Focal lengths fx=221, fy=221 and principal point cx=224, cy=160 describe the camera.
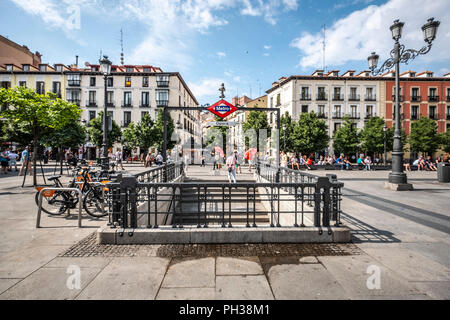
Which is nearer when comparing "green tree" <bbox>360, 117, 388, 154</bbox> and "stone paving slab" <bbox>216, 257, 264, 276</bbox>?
"stone paving slab" <bbox>216, 257, 264, 276</bbox>

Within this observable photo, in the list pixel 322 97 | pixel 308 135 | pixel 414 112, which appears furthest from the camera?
pixel 414 112

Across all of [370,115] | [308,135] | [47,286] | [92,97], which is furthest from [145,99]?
[47,286]

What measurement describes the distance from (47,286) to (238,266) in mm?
2449

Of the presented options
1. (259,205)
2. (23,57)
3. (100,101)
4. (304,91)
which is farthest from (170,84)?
(259,205)

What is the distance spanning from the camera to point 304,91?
38.5 metres

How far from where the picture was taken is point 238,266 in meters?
3.23

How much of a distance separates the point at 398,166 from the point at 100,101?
4425 centimetres

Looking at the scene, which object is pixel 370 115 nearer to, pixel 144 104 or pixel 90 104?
pixel 144 104

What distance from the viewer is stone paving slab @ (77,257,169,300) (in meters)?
2.57

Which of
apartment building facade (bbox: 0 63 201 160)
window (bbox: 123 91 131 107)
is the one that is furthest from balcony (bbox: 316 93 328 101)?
window (bbox: 123 91 131 107)

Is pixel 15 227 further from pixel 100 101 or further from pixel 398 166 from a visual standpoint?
pixel 100 101

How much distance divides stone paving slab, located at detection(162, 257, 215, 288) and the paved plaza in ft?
0.04

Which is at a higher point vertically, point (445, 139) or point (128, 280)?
point (445, 139)

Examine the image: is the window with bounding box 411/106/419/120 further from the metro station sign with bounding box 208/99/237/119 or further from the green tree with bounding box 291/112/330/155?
the metro station sign with bounding box 208/99/237/119
